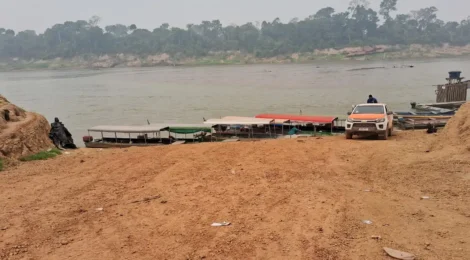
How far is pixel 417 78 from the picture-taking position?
66.2m

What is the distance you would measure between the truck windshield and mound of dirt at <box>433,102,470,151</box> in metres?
3.99

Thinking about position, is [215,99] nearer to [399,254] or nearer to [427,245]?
[427,245]

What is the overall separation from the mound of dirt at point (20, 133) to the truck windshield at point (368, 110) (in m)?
13.6

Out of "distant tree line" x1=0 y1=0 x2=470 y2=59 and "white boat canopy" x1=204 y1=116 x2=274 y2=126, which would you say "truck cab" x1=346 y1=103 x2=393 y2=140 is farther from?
"distant tree line" x1=0 y1=0 x2=470 y2=59

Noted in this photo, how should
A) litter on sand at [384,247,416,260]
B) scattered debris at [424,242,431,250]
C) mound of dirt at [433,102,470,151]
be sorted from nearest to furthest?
litter on sand at [384,247,416,260] → scattered debris at [424,242,431,250] → mound of dirt at [433,102,470,151]

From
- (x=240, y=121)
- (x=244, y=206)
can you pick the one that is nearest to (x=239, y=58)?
(x=240, y=121)

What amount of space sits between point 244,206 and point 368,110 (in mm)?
11377

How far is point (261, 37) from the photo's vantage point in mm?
147250

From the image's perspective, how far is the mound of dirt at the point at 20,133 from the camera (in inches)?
582

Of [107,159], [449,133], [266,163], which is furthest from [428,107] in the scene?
[107,159]

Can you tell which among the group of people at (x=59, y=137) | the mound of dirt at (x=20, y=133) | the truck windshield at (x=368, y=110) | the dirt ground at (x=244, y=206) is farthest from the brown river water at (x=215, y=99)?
A: the dirt ground at (x=244, y=206)

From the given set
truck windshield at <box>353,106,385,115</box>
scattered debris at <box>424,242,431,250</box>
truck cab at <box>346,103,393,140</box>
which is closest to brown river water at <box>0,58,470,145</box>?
truck windshield at <box>353,106,385,115</box>

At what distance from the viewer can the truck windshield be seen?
18094mm

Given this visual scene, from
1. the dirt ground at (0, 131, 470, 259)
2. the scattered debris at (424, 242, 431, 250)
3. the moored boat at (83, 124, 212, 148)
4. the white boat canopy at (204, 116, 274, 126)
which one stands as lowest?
the moored boat at (83, 124, 212, 148)
